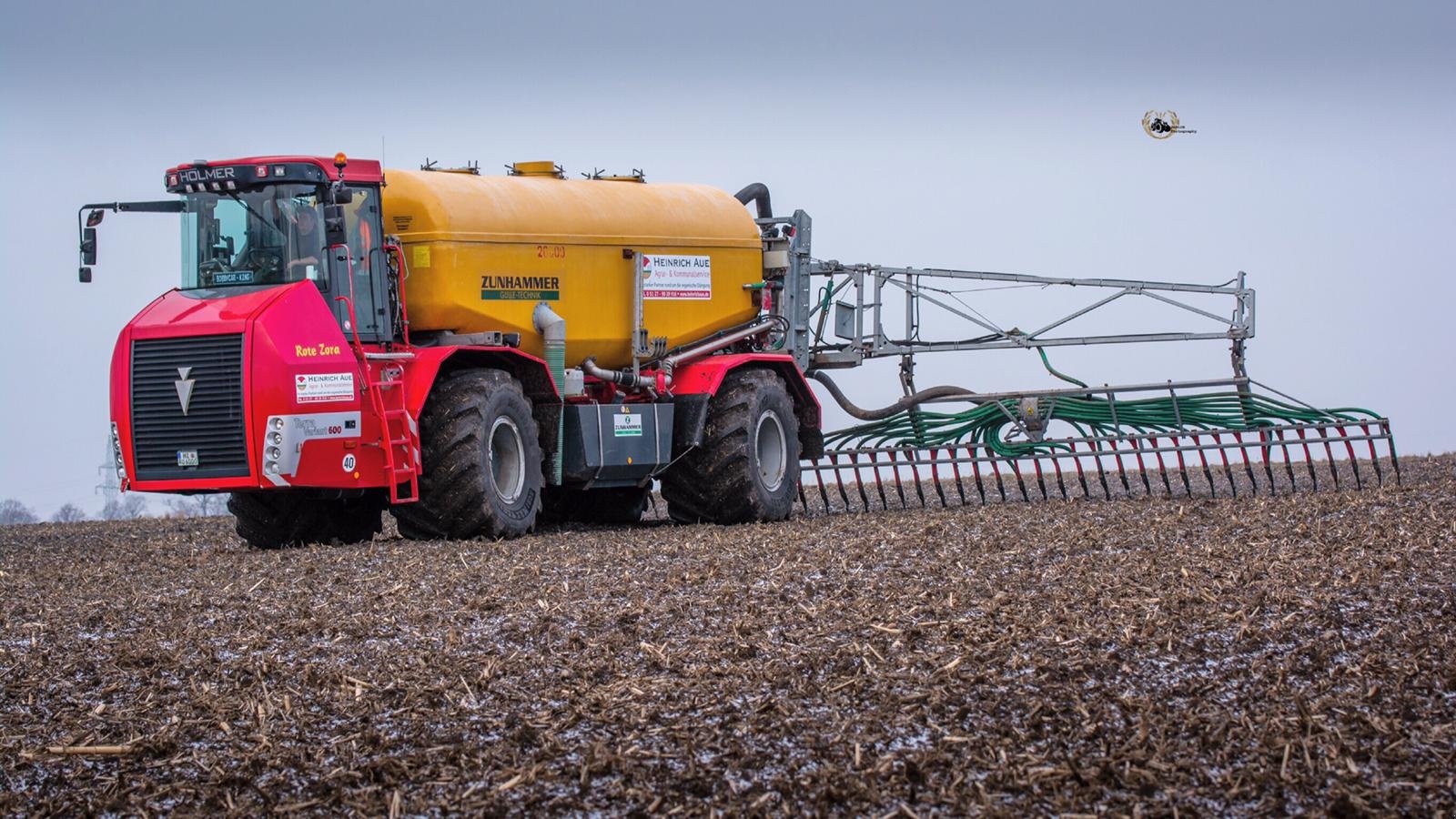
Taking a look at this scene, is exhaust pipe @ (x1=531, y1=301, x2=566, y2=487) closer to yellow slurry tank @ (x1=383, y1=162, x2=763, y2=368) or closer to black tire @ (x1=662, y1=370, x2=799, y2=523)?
yellow slurry tank @ (x1=383, y1=162, x2=763, y2=368)

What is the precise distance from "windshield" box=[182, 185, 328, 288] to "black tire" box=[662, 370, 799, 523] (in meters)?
3.70

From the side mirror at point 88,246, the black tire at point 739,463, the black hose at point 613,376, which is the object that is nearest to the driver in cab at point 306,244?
the side mirror at point 88,246

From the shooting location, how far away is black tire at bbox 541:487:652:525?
15078 mm

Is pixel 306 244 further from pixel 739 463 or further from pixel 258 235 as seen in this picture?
pixel 739 463

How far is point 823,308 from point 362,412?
565cm

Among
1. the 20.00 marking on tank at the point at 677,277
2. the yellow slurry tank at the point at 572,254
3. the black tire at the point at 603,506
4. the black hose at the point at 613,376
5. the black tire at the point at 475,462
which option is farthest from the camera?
the black tire at the point at 603,506

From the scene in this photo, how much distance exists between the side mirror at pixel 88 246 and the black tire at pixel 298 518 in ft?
6.14

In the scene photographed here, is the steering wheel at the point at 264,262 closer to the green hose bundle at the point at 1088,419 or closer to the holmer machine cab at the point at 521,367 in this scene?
the holmer machine cab at the point at 521,367

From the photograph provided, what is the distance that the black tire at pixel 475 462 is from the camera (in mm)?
12031

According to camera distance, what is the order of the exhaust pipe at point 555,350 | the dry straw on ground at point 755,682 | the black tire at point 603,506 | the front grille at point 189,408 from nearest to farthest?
the dry straw on ground at point 755,682, the front grille at point 189,408, the exhaust pipe at point 555,350, the black tire at point 603,506

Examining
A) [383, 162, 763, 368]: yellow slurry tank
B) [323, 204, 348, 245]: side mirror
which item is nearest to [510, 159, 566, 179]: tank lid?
[383, 162, 763, 368]: yellow slurry tank

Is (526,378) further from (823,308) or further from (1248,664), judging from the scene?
(1248,664)

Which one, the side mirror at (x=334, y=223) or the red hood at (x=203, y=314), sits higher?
the side mirror at (x=334, y=223)

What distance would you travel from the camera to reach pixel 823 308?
53.4 ft
